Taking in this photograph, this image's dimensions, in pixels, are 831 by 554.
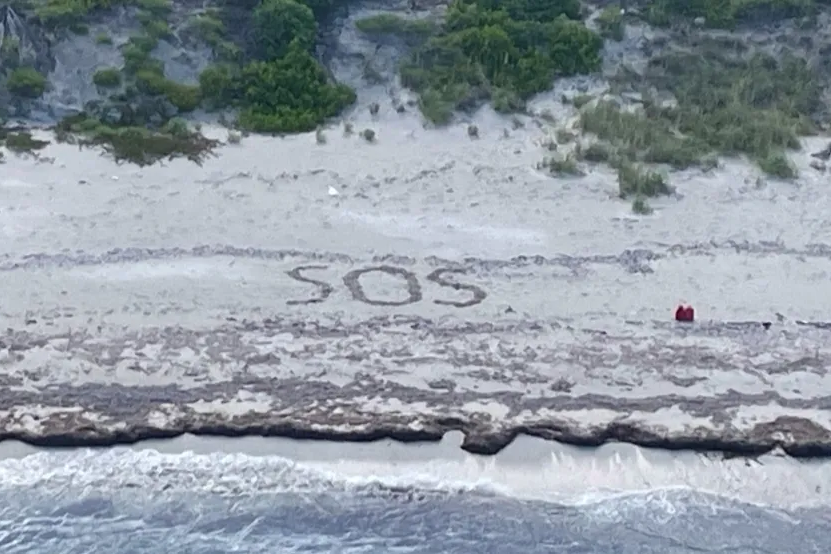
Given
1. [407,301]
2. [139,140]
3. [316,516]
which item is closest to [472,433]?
[316,516]

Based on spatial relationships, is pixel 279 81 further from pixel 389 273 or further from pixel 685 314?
pixel 685 314

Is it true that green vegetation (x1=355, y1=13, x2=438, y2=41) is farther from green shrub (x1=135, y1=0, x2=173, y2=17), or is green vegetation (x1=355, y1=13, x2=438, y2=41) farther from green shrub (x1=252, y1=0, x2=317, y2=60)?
green shrub (x1=135, y1=0, x2=173, y2=17)

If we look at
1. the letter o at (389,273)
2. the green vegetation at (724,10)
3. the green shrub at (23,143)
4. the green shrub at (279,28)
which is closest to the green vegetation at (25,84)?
the green shrub at (23,143)

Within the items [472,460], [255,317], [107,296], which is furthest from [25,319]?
[472,460]

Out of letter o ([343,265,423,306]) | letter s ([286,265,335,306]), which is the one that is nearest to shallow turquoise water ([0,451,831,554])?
letter s ([286,265,335,306])

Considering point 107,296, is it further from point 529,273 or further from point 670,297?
point 670,297

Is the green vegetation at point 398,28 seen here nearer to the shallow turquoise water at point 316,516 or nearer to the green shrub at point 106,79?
the green shrub at point 106,79

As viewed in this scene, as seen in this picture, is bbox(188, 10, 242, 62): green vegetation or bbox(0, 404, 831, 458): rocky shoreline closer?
bbox(0, 404, 831, 458): rocky shoreline
